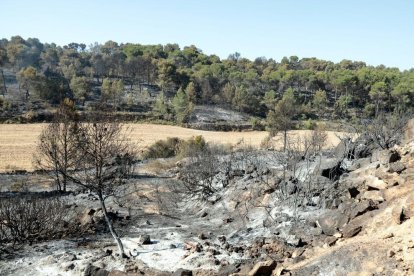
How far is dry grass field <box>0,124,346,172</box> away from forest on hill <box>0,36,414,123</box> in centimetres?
664

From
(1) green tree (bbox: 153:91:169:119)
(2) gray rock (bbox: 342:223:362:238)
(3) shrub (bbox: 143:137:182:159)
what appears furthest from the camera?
(1) green tree (bbox: 153:91:169:119)

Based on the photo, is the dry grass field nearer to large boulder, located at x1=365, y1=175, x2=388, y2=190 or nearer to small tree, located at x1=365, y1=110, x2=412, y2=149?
small tree, located at x1=365, y1=110, x2=412, y2=149

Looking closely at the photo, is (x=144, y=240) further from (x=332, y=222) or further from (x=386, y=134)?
(x=386, y=134)

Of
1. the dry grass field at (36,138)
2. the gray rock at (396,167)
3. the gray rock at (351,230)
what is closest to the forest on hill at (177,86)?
the dry grass field at (36,138)

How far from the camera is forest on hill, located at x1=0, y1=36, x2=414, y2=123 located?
246ft

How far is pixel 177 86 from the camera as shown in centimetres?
9269

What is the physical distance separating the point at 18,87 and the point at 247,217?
250 feet

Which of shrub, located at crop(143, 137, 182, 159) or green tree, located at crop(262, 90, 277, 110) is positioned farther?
green tree, located at crop(262, 90, 277, 110)

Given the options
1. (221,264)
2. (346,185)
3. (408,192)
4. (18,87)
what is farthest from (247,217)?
(18,87)

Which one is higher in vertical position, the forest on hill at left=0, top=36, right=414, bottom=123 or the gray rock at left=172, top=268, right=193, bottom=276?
the forest on hill at left=0, top=36, right=414, bottom=123

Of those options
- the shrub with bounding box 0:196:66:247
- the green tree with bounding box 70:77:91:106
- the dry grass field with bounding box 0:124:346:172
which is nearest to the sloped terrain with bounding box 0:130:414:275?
the shrub with bounding box 0:196:66:247

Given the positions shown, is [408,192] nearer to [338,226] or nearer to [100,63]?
[338,226]

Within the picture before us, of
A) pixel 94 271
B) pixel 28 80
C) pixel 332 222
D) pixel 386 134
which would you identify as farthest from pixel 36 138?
pixel 332 222

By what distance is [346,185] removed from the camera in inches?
617
